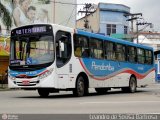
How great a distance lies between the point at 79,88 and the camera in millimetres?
21109

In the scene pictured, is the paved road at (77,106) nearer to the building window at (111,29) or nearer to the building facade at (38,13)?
the building facade at (38,13)

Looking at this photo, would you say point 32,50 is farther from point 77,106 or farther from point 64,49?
point 77,106

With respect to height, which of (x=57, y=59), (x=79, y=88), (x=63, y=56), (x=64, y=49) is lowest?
(x=79, y=88)

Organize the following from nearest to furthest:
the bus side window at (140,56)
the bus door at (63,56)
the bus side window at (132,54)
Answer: the bus door at (63,56)
the bus side window at (132,54)
the bus side window at (140,56)

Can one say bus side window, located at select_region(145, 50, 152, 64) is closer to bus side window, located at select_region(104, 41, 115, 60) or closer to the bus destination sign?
bus side window, located at select_region(104, 41, 115, 60)

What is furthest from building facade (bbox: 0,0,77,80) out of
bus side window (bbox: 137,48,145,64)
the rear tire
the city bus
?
the rear tire

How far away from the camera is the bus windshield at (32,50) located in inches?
768

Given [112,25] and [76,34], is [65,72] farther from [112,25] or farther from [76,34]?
[112,25]

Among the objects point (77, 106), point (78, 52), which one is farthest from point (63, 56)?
point (77, 106)

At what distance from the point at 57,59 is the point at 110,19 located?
158 ft

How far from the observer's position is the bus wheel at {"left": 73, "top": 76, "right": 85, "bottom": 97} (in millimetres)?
20922

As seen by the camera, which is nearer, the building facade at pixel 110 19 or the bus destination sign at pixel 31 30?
the bus destination sign at pixel 31 30

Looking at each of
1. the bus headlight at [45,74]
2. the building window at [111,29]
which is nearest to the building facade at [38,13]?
the building window at [111,29]

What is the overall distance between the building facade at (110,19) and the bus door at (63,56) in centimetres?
4515
